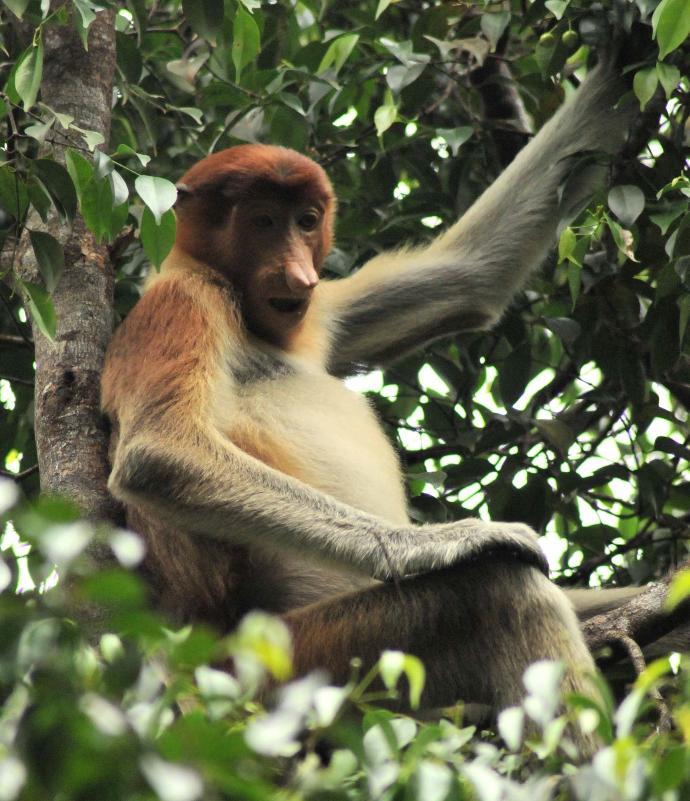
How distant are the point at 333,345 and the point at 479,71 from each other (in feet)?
3.87

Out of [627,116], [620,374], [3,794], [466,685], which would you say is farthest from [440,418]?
[3,794]

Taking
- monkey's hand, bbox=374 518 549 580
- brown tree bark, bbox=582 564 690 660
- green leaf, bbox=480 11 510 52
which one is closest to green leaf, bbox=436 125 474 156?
green leaf, bbox=480 11 510 52

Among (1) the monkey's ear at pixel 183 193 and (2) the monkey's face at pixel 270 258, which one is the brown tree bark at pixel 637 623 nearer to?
(2) the monkey's face at pixel 270 258

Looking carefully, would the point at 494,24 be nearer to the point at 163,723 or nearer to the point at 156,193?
the point at 156,193

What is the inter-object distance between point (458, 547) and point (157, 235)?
1165mm

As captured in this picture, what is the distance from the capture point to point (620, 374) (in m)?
4.26

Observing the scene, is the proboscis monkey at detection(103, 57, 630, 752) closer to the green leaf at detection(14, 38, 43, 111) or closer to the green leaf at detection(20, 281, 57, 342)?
the green leaf at detection(20, 281, 57, 342)

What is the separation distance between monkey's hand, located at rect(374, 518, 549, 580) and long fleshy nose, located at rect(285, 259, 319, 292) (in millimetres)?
896

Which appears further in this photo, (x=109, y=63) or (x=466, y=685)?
(x=109, y=63)

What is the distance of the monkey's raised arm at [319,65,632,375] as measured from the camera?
15.0 feet

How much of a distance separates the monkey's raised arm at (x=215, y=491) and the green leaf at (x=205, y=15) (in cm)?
93

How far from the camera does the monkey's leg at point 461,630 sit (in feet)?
10.7

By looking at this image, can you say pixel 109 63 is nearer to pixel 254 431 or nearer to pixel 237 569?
pixel 254 431

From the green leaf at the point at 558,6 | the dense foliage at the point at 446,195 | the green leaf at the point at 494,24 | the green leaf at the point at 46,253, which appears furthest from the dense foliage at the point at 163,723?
the green leaf at the point at 494,24
